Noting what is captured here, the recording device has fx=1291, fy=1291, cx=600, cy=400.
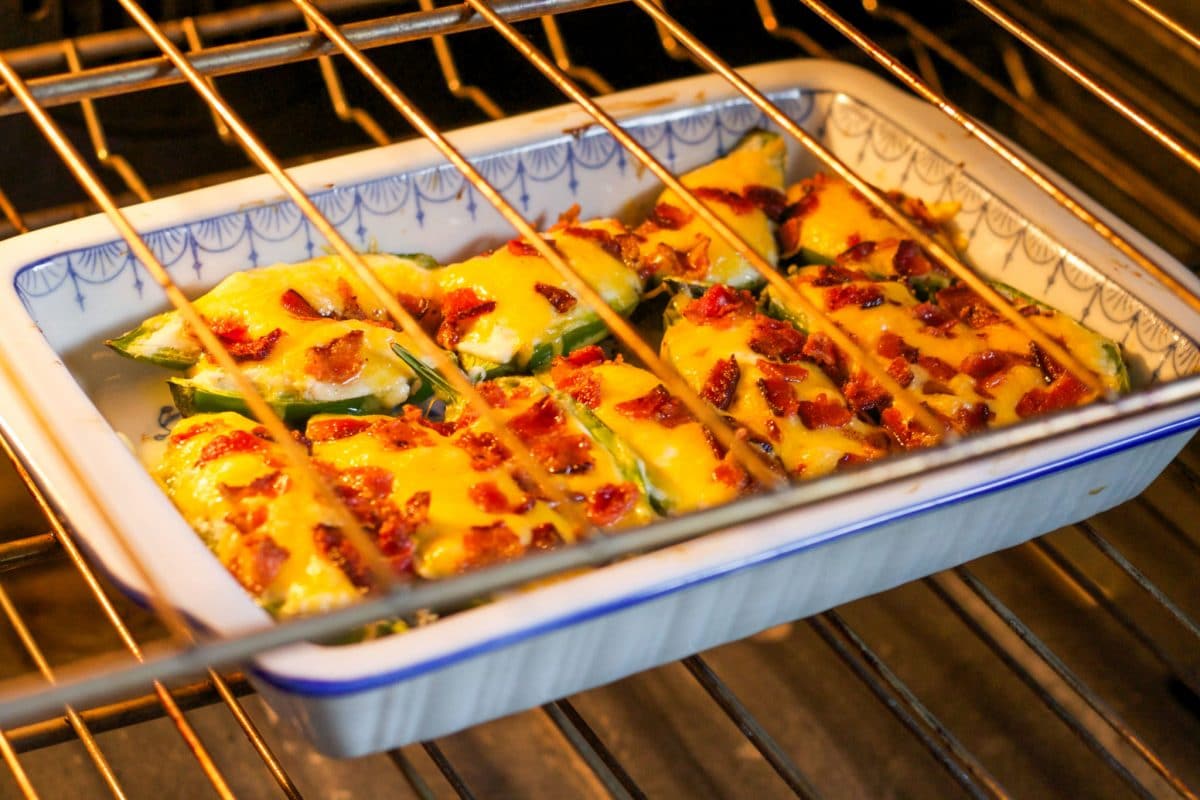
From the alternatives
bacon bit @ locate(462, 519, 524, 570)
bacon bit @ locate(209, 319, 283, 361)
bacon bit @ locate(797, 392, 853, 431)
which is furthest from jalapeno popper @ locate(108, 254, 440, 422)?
bacon bit @ locate(797, 392, 853, 431)

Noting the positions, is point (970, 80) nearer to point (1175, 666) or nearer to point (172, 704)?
point (1175, 666)

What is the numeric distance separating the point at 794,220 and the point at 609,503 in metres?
0.52

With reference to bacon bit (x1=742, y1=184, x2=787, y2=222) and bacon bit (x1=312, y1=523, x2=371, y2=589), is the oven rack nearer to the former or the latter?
bacon bit (x1=312, y1=523, x2=371, y2=589)

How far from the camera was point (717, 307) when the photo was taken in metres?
1.18

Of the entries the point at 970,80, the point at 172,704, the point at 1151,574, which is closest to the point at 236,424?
the point at 172,704

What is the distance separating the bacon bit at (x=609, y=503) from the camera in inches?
37.4

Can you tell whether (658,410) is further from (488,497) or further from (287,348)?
(287,348)

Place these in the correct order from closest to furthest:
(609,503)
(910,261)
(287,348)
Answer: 1. (609,503)
2. (287,348)
3. (910,261)

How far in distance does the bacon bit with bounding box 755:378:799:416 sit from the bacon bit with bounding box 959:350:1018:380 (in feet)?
0.55

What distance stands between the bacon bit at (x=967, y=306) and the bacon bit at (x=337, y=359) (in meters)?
0.56

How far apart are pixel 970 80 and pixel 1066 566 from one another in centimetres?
104

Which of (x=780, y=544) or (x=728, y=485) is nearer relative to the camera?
(x=780, y=544)

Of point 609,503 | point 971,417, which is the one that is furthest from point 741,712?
point 971,417

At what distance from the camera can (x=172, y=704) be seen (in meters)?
0.93
